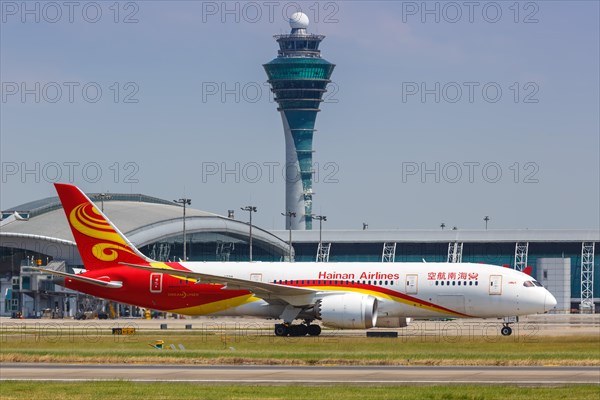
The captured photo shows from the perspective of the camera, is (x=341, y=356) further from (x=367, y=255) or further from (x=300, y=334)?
(x=367, y=255)

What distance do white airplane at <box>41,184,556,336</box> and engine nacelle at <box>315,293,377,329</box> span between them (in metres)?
0.05

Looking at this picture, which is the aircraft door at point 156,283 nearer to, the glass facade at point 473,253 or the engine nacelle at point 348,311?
the engine nacelle at point 348,311

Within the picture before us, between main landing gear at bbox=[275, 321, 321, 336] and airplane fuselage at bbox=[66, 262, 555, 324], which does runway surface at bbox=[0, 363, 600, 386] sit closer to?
main landing gear at bbox=[275, 321, 321, 336]

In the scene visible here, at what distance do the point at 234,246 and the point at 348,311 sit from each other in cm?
7684

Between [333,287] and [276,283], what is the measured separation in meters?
3.03

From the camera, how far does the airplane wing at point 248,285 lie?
184 ft

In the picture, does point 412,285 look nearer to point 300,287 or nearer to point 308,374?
point 300,287

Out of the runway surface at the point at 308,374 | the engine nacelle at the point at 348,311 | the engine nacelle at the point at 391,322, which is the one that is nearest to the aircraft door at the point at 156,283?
the engine nacelle at the point at 348,311

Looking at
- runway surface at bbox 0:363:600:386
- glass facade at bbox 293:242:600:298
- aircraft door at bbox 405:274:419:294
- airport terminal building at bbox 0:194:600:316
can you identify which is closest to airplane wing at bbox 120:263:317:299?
aircraft door at bbox 405:274:419:294

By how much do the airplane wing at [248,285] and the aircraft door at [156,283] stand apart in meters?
1.18

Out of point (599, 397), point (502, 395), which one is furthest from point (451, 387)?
point (599, 397)

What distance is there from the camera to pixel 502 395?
30.2m

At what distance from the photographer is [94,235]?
6047 cm

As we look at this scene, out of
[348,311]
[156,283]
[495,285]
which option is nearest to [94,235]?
[156,283]
